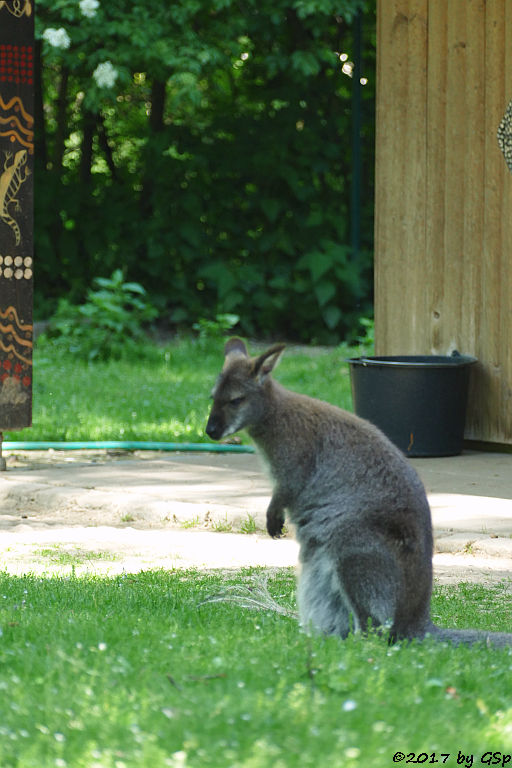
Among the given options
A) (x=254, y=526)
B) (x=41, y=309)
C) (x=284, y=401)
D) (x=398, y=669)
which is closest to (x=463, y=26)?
(x=254, y=526)

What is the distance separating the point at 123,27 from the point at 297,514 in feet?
41.1

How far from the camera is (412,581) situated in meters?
4.41

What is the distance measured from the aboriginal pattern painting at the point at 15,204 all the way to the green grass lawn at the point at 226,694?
4029 mm

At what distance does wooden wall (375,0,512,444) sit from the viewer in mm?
9508

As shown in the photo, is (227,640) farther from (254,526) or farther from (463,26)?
(463,26)

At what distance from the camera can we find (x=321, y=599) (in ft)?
15.0

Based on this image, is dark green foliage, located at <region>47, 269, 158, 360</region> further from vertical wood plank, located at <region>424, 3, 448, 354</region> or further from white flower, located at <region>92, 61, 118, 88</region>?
vertical wood plank, located at <region>424, 3, 448, 354</region>

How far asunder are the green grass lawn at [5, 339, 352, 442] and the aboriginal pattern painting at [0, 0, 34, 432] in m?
1.43

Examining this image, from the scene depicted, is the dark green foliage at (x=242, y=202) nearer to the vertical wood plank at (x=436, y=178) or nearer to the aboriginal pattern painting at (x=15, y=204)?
the vertical wood plank at (x=436, y=178)

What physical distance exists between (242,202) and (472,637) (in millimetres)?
15283

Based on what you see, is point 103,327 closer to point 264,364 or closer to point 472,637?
point 264,364

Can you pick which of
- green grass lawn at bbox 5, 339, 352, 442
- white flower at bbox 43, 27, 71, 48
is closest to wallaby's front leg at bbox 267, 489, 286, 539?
green grass lawn at bbox 5, 339, 352, 442

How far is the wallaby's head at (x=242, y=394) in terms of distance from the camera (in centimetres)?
479

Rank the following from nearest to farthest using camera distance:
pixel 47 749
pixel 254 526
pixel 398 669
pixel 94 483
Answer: pixel 47 749 → pixel 398 669 → pixel 254 526 → pixel 94 483
